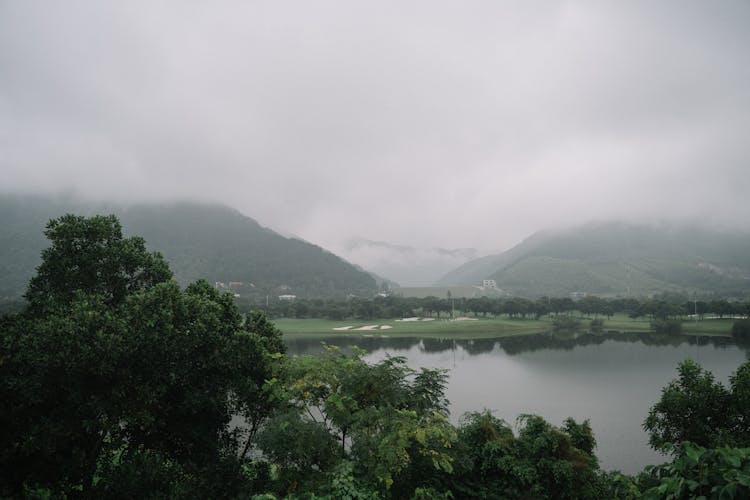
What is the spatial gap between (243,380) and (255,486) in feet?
10.2

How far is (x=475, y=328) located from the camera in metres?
88.9

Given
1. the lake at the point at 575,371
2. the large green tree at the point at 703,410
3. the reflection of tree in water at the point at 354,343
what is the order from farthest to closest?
the reflection of tree in water at the point at 354,343 → the lake at the point at 575,371 → the large green tree at the point at 703,410

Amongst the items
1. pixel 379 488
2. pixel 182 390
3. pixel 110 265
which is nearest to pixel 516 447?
pixel 379 488

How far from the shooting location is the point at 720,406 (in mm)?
14336

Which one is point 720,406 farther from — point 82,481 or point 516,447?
point 82,481

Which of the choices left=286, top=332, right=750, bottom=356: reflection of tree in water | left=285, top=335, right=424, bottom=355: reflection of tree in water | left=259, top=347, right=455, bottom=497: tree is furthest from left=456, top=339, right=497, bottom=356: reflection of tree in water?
left=259, top=347, right=455, bottom=497: tree

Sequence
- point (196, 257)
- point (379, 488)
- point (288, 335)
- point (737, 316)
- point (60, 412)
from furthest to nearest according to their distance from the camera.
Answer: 1. point (196, 257)
2. point (737, 316)
3. point (288, 335)
4. point (60, 412)
5. point (379, 488)

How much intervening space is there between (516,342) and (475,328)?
1517 cm

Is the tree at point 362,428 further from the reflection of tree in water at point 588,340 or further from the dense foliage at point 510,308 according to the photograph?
the dense foliage at point 510,308

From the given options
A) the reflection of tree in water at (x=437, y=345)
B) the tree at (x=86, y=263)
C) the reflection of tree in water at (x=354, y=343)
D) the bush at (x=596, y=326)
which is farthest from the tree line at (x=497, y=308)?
the tree at (x=86, y=263)

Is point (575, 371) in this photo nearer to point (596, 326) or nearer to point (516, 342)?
point (516, 342)

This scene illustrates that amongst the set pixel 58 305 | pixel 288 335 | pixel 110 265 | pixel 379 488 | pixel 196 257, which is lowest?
pixel 288 335

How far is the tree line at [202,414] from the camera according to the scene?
9891mm

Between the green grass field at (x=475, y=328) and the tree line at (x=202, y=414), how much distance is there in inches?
2736
